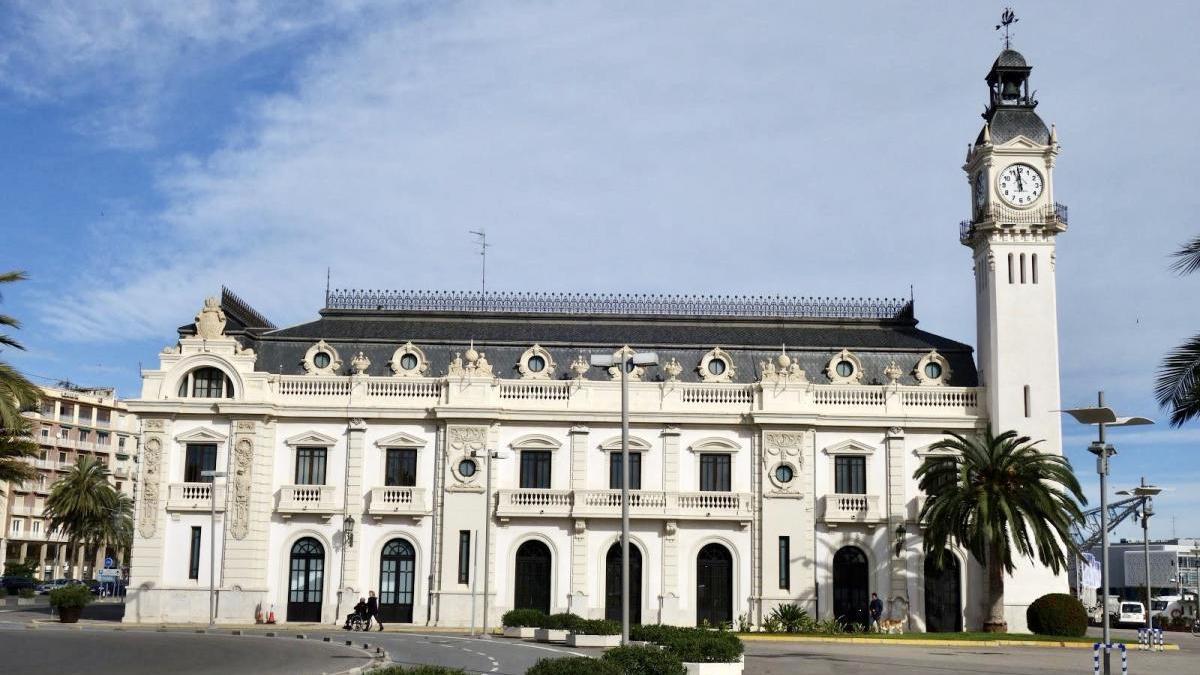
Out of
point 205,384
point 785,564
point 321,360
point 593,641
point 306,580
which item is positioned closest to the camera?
point 593,641

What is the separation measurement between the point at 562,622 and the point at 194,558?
60.9 ft

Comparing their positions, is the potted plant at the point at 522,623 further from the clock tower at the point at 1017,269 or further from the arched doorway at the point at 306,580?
the clock tower at the point at 1017,269

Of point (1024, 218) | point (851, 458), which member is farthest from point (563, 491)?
point (1024, 218)

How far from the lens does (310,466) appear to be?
54375mm

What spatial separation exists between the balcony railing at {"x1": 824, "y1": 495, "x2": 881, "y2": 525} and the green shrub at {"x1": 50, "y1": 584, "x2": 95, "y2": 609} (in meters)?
30.0

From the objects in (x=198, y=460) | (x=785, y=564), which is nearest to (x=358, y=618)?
(x=198, y=460)

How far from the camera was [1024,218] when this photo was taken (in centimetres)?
5462

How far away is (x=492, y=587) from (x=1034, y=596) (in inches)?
871

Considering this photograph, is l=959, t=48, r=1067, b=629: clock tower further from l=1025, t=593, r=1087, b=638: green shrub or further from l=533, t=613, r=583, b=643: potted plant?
l=533, t=613, r=583, b=643: potted plant

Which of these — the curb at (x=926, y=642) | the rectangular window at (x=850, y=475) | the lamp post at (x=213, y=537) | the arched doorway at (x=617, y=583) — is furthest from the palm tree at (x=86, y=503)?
the curb at (x=926, y=642)

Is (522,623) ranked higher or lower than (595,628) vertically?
lower

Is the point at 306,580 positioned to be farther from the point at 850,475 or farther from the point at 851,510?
the point at 850,475

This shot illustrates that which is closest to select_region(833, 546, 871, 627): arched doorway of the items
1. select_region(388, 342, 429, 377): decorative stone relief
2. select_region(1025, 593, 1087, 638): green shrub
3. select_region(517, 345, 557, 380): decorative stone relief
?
select_region(1025, 593, 1087, 638): green shrub

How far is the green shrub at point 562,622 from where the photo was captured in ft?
140
